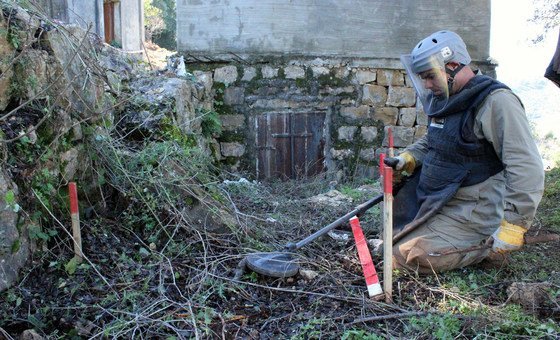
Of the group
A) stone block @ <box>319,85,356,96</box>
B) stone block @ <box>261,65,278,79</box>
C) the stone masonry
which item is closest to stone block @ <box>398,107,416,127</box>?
the stone masonry

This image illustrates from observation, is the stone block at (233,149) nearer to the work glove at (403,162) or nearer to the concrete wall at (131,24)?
the work glove at (403,162)

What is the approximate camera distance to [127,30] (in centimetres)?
1275

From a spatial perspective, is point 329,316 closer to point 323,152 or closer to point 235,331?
point 235,331

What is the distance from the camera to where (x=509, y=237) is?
9.59 ft

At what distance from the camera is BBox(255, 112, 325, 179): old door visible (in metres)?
7.36

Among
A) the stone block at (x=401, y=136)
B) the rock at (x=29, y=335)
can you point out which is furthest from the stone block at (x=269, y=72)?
the rock at (x=29, y=335)

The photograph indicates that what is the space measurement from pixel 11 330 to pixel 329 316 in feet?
5.28

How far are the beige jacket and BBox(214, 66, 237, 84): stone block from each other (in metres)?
4.51

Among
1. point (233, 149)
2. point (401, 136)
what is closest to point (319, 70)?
point (401, 136)

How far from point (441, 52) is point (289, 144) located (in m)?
4.28

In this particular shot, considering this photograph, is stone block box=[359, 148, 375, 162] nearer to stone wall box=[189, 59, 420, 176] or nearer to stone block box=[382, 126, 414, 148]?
stone wall box=[189, 59, 420, 176]

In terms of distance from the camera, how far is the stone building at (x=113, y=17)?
901 cm

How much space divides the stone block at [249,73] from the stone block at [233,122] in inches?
21.7

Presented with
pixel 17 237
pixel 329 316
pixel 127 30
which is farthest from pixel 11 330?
pixel 127 30
